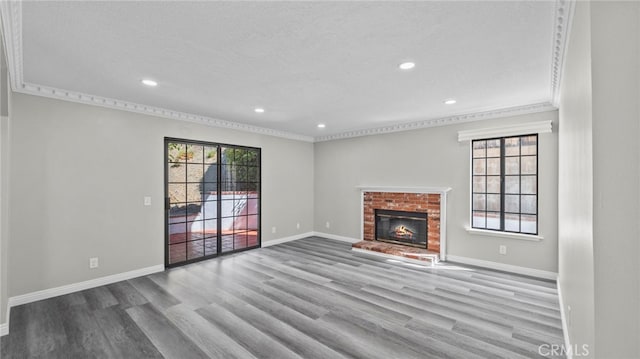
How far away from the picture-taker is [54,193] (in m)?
3.26

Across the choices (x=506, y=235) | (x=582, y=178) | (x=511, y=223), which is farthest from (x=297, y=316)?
(x=511, y=223)

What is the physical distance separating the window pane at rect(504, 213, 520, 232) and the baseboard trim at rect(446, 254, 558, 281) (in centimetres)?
56

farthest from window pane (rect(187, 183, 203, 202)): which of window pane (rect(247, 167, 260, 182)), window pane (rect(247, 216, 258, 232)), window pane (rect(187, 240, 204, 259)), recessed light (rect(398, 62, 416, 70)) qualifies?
recessed light (rect(398, 62, 416, 70))

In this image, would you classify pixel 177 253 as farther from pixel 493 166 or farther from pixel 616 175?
pixel 493 166

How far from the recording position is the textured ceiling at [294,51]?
176cm

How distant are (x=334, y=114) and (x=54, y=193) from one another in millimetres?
3868

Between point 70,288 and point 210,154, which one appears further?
point 210,154

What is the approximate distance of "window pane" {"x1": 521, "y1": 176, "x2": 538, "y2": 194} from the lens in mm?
3969

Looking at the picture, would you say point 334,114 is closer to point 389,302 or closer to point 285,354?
point 389,302

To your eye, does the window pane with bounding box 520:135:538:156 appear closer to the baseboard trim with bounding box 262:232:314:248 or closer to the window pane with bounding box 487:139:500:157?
the window pane with bounding box 487:139:500:157

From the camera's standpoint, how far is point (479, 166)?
4.47 m

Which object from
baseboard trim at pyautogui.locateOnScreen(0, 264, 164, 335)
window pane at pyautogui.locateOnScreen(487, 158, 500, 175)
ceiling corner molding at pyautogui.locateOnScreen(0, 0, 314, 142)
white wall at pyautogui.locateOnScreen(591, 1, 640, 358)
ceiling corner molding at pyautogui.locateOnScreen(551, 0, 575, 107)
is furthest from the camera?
window pane at pyautogui.locateOnScreen(487, 158, 500, 175)

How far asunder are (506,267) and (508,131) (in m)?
2.08

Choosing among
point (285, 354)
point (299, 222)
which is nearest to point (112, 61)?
point (285, 354)
